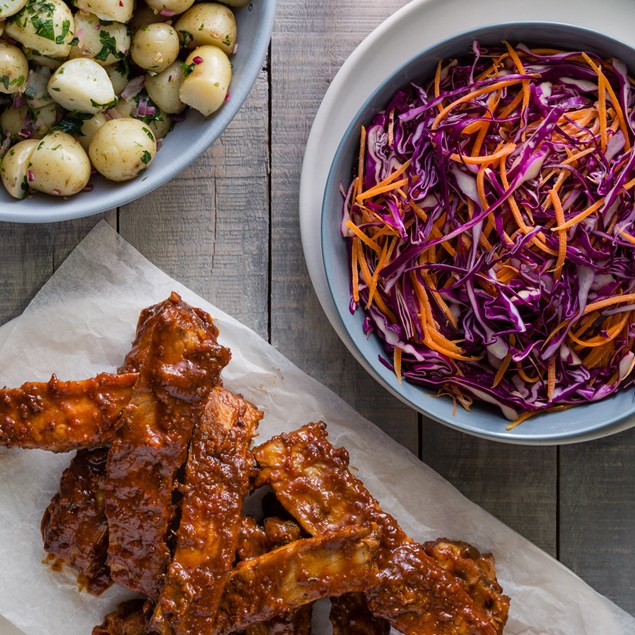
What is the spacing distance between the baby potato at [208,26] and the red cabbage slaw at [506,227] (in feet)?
1.45

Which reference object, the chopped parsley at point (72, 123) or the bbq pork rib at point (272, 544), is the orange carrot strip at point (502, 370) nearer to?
the bbq pork rib at point (272, 544)

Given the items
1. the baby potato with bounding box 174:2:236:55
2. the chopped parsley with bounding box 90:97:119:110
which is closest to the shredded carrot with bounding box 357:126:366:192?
the baby potato with bounding box 174:2:236:55

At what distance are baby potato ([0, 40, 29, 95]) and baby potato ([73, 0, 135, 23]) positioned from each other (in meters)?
0.19

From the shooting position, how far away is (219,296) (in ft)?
8.05

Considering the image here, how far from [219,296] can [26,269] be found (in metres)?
0.57

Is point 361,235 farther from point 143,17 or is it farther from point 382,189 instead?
point 143,17

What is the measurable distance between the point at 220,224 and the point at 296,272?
260 millimetres

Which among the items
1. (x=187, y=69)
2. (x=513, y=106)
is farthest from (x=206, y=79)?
(x=513, y=106)

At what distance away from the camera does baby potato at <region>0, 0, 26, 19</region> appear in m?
1.98

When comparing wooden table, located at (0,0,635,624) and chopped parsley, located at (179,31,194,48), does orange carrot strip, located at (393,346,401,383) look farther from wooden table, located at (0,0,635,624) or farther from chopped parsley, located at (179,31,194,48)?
chopped parsley, located at (179,31,194,48)

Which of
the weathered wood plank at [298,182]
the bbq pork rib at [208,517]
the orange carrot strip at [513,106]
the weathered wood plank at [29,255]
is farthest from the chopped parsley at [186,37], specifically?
the bbq pork rib at [208,517]

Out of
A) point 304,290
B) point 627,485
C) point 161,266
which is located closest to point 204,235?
point 161,266

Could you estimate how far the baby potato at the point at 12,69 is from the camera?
2023 millimetres

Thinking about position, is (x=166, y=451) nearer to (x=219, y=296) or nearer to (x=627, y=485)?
(x=219, y=296)
